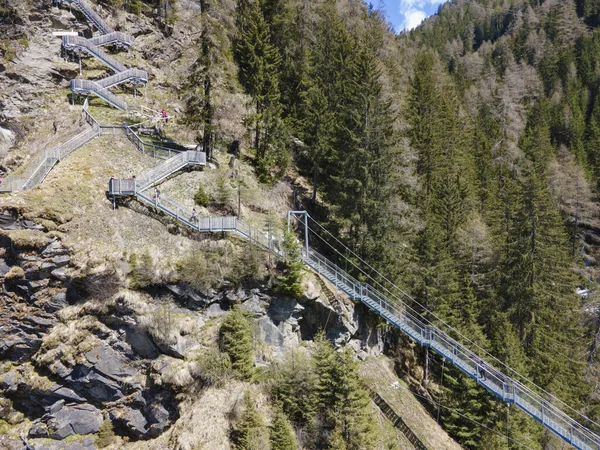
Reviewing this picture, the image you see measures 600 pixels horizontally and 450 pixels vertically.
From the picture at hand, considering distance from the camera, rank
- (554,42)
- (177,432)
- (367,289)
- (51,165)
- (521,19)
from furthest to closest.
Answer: (521,19), (554,42), (367,289), (51,165), (177,432)

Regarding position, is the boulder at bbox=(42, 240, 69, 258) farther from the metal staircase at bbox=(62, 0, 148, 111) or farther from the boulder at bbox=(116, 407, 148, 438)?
the metal staircase at bbox=(62, 0, 148, 111)

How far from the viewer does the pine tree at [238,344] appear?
59.0 feet

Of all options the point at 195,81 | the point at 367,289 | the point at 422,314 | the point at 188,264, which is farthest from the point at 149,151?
the point at 422,314

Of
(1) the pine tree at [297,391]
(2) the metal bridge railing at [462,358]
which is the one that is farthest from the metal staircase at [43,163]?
(1) the pine tree at [297,391]

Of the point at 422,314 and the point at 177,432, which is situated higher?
the point at 422,314

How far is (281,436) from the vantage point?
53.4 ft

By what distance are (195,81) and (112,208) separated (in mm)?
9329

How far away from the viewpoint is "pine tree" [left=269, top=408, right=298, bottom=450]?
53.1 ft

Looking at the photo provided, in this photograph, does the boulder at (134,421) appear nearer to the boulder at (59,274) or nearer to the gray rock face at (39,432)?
the gray rock face at (39,432)

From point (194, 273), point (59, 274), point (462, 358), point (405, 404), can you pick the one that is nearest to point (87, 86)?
point (59, 274)

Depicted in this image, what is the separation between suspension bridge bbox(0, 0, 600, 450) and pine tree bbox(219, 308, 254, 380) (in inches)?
168

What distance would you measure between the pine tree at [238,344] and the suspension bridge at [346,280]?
14.0 feet

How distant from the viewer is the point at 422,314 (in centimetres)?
2575

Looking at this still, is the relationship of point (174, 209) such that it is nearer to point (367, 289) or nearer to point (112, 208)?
point (112, 208)
